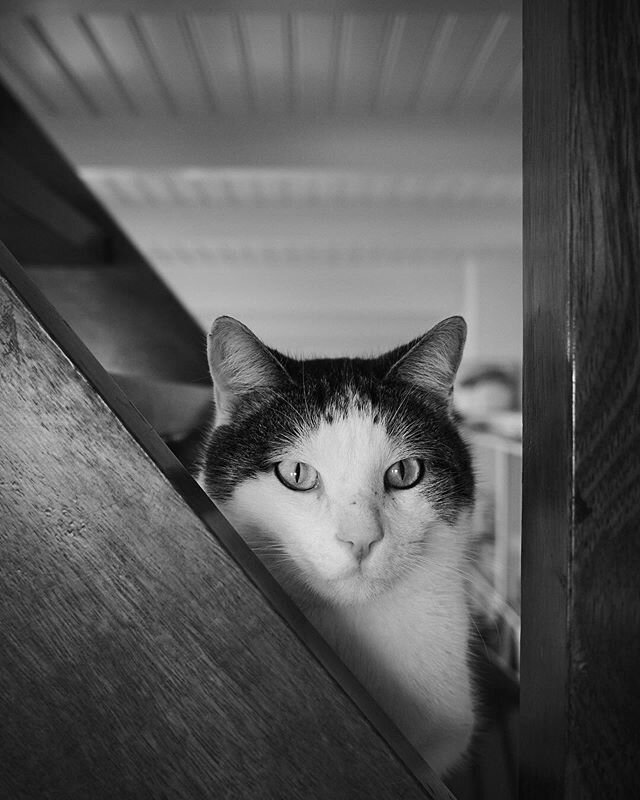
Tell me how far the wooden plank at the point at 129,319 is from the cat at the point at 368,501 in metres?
0.42

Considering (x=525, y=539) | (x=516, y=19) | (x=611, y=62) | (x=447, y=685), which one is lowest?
(x=447, y=685)

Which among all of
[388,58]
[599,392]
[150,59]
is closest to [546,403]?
[599,392]

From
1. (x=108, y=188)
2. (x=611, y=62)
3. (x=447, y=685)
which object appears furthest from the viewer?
(x=108, y=188)

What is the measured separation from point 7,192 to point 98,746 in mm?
768

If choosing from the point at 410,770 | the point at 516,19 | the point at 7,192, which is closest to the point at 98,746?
the point at 410,770

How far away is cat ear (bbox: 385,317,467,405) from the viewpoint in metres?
0.73

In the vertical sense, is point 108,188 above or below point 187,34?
above

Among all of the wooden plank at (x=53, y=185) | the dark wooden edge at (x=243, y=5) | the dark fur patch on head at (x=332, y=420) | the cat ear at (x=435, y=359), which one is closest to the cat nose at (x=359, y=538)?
the dark fur patch on head at (x=332, y=420)

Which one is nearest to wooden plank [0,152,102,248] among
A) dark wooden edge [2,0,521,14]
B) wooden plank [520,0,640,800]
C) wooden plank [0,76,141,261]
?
wooden plank [0,76,141,261]

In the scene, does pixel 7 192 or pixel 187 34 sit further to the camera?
pixel 187 34

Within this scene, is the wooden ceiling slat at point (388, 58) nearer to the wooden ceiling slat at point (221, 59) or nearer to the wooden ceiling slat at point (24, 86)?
the wooden ceiling slat at point (221, 59)

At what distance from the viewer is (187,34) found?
1340 mm

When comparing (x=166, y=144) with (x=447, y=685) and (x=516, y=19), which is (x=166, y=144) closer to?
(x=516, y=19)

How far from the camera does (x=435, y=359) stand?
29.5 inches
